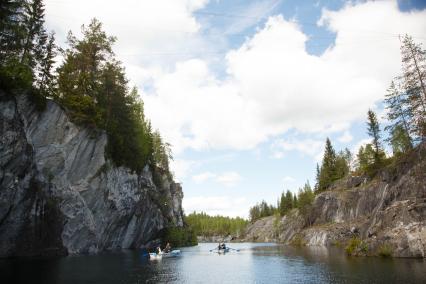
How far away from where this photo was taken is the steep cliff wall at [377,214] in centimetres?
4584

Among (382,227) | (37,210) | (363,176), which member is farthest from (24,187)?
(363,176)

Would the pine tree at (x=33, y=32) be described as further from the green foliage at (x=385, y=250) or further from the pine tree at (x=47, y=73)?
the green foliage at (x=385, y=250)

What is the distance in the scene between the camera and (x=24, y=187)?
4316cm

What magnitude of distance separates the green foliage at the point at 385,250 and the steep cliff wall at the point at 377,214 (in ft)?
1.09

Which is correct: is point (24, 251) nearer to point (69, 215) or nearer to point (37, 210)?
point (37, 210)

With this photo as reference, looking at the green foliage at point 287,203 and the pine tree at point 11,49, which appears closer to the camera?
the pine tree at point 11,49

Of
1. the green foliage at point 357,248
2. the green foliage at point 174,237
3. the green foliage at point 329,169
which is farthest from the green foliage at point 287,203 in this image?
the green foliage at point 357,248

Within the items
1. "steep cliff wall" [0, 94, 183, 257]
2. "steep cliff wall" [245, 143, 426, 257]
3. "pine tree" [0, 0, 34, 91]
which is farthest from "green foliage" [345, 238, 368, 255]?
"pine tree" [0, 0, 34, 91]

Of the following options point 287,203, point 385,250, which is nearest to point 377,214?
point 385,250

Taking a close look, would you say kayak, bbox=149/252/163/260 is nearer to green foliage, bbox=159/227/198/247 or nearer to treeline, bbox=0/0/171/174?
treeline, bbox=0/0/171/174

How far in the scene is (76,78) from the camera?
60.1 m

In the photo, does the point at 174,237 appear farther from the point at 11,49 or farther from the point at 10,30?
the point at 10,30

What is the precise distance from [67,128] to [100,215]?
1781 cm

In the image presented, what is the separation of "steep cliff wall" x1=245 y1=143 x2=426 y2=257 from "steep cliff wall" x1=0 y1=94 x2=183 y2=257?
43080 millimetres
